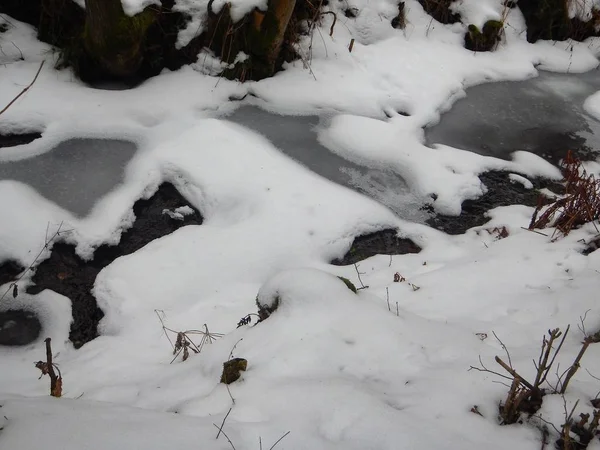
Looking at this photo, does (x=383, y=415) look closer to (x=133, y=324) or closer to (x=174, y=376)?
(x=174, y=376)

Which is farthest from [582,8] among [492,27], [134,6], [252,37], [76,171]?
[76,171]

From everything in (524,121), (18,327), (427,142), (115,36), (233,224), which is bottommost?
(18,327)

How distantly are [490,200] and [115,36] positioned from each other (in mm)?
2984

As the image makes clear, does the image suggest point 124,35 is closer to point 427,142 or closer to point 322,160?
point 322,160

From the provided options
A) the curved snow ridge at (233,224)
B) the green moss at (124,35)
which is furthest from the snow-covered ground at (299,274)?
the green moss at (124,35)

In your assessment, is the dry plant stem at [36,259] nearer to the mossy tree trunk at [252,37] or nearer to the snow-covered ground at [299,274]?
the snow-covered ground at [299,274]

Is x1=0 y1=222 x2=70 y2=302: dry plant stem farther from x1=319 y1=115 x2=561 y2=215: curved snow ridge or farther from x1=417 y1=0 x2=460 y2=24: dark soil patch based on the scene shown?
x1=417 y1=0 x2=460 y2=24: dark soil patch

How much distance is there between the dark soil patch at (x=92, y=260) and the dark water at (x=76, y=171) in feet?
0.90

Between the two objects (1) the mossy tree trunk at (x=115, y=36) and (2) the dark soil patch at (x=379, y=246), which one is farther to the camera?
(1) the mossy tree trunk at (x=115, y=36)

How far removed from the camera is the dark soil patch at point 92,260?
2562mm

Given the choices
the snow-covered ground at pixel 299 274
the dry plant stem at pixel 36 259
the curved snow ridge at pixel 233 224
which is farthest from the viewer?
the curved snow ridge at pixel 233 224

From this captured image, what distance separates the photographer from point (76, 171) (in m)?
3.17

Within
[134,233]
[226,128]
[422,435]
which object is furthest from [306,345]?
[226,128]

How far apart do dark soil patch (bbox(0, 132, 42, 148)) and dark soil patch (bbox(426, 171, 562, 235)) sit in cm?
279
